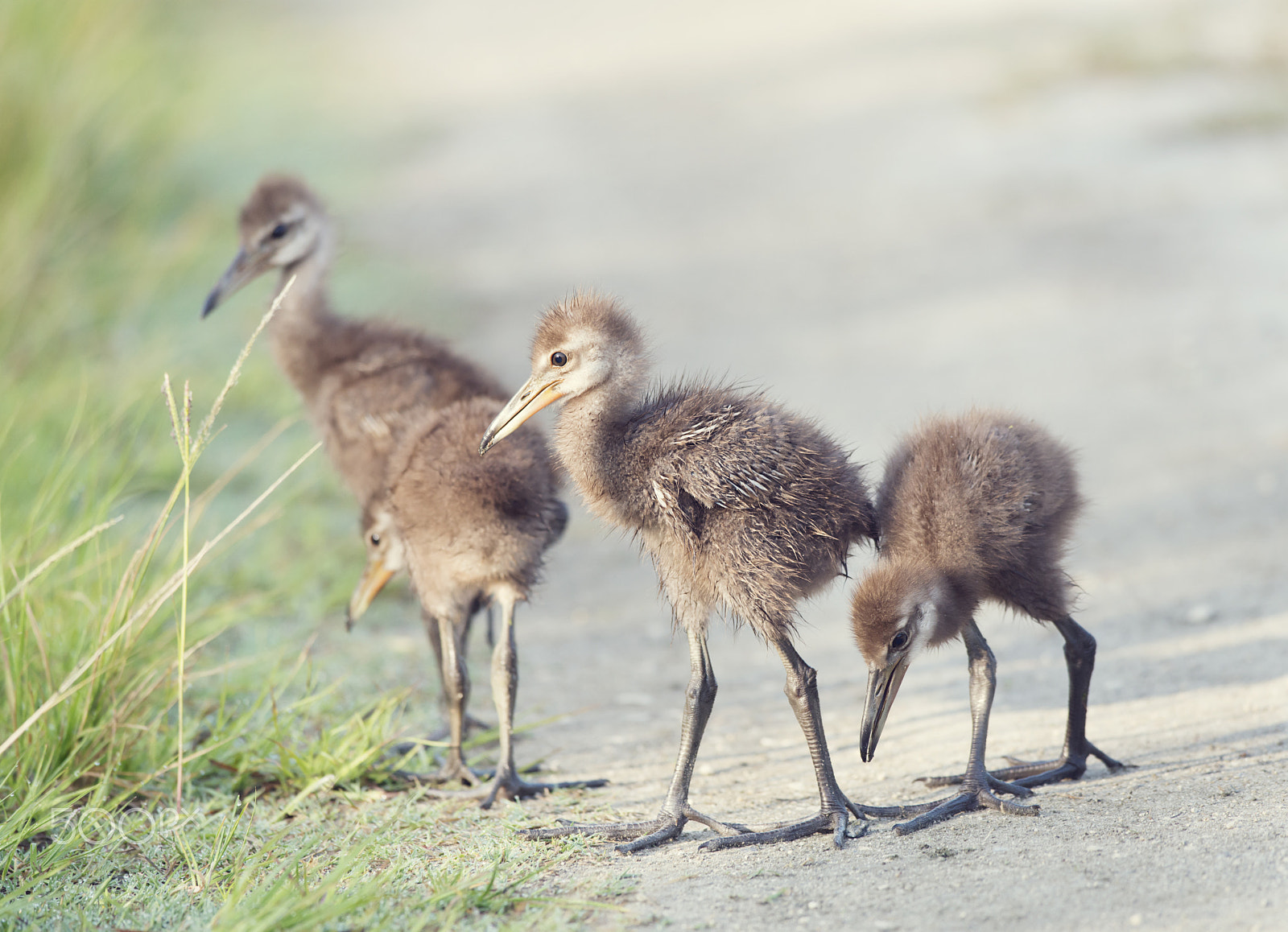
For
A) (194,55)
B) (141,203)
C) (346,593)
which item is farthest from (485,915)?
(194,55)

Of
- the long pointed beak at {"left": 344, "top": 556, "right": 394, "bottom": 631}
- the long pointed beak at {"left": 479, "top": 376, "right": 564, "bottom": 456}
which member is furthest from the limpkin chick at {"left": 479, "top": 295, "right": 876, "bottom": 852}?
the long pointed beak at {"left": 344, "top": 556, "right": 394, "bottom": 631}

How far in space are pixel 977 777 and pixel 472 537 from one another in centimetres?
173

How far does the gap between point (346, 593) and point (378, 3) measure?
20044mm

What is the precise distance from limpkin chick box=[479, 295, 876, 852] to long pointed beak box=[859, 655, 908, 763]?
133 millimetres

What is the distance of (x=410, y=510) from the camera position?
14.7 feet

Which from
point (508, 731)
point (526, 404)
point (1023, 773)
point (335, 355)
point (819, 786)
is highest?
point (335, 355)

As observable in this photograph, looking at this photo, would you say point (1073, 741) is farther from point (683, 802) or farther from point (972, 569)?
point (683, 802)

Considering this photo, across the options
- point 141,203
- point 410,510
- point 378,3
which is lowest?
Result: point 410,510

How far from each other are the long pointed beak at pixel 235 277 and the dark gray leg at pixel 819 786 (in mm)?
3452

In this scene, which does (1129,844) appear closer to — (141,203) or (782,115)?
(141,203)

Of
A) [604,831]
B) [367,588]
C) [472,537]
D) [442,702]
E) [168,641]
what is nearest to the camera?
[604,831]

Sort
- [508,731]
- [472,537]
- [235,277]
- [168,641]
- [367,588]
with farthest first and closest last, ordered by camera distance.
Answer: [235,277], [367,588], [168,641], [472,537], [508,731]

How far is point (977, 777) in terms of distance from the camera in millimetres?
3807

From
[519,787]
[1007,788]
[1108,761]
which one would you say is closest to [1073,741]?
[1108,761]
